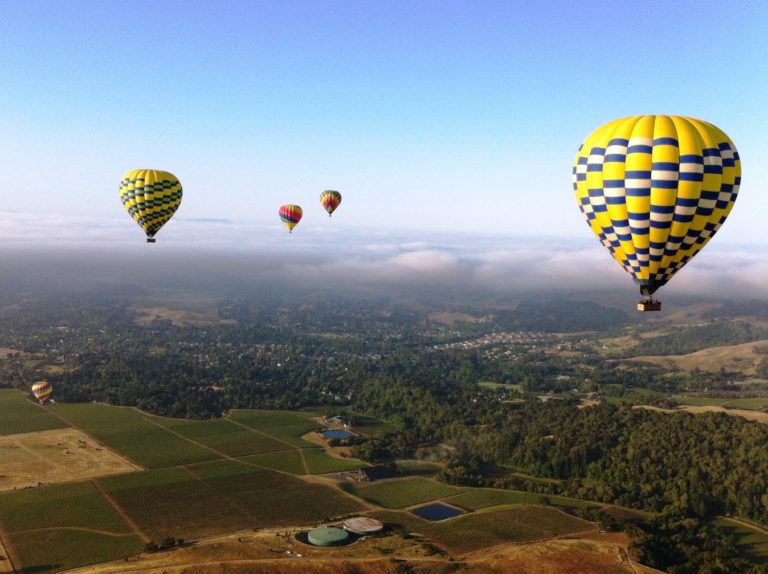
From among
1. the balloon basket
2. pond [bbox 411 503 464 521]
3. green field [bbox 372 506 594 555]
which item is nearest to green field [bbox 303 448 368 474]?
pond [bbox 411 503 464 521]

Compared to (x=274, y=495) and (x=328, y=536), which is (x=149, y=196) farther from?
(x=328, y=536)

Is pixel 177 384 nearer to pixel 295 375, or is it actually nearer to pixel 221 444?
pixel 295 375

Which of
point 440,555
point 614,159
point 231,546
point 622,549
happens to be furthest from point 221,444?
point 614,159

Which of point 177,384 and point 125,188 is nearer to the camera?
point 125,188

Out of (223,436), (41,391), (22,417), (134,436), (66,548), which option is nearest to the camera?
(66,548)

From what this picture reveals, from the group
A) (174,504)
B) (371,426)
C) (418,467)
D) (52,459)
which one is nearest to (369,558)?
(174,504)

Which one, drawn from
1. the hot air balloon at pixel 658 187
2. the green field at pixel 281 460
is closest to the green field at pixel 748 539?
the hot air balloon at pixel 658 187
